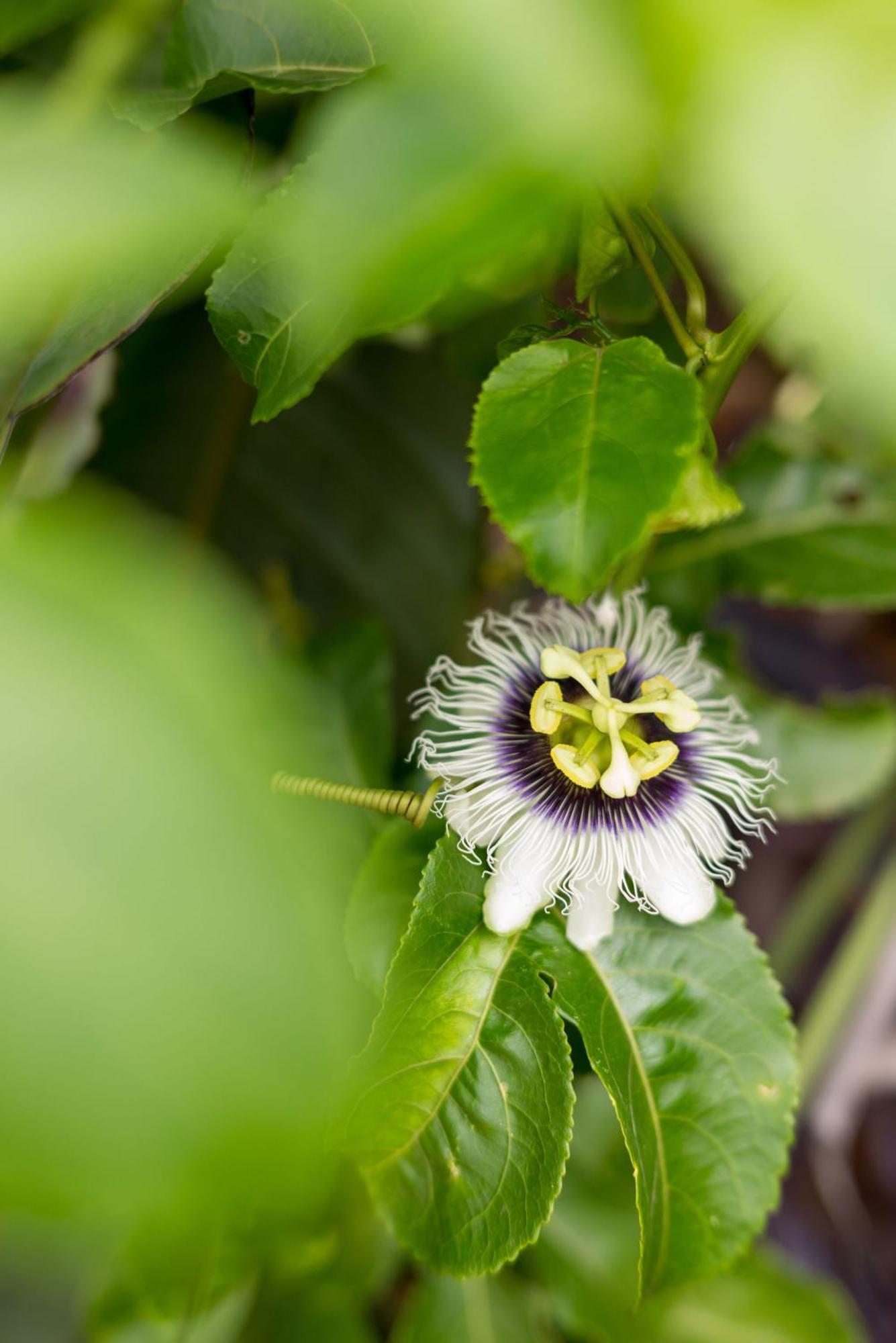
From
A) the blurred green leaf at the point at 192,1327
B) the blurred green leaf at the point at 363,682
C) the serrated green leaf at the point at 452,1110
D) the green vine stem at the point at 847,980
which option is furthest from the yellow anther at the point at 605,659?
the green vine stem at the point at 847,980

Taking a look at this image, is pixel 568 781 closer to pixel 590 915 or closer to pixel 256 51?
pixel 590 915

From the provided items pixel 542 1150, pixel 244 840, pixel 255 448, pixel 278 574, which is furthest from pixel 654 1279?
pixel 255 448

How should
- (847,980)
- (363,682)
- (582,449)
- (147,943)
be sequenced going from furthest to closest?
1. (847,980)
2. (363,682)
3. (582,449)
4. (147,943)

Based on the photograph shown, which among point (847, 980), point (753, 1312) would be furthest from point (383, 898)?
point (847, 980)

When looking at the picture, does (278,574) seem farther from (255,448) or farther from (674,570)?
(674,570)

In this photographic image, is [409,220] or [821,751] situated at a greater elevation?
[409,220]

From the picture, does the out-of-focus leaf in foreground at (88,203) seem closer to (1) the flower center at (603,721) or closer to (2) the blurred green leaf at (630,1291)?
(1) the flower center at (603,721)

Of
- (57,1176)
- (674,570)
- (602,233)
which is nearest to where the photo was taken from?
(57,1176)

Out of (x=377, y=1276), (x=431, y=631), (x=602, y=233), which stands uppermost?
(x=602, y=233)
